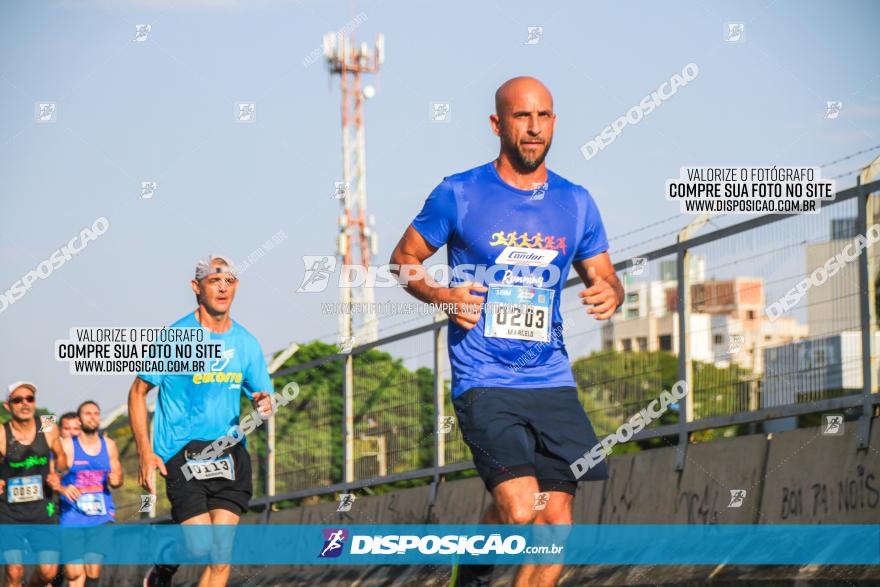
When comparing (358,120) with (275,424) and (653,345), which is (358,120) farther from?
(653,345)

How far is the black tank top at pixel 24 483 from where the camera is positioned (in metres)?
14.2

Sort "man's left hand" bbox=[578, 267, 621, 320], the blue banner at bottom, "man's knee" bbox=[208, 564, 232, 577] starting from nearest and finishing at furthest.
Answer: "man's left hand" bbox=[578, 267, 621, 320] < the blue banner at bottom < "man's knee" bbox=[208, 564, 232, 577]

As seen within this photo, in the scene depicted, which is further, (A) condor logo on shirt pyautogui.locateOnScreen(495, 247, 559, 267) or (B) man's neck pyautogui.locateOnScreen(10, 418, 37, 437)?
(B) man's neck pyautogui.locateOnScreen(10, 418, 37, 437)

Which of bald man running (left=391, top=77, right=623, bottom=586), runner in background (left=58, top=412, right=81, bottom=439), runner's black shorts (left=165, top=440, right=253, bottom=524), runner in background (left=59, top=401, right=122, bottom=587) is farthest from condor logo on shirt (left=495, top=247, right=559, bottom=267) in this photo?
runner in background (left=58, top=412, right=81, bottom=439)

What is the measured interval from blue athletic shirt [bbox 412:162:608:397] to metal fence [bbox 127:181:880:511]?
2552 millimetres

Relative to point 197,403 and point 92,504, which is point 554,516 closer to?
point 197,403

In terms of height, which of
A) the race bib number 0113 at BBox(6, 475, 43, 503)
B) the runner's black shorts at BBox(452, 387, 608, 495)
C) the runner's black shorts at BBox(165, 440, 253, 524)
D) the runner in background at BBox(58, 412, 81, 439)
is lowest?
the race bib number 0113 at BBox(6, 475, 43, 503)

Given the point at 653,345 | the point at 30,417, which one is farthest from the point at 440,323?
the point at 30,417

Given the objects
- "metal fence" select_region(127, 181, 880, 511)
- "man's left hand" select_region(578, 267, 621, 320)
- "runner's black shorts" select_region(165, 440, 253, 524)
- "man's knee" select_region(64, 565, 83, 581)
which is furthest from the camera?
"man's knee" select_region(64, 565, 83, 581)

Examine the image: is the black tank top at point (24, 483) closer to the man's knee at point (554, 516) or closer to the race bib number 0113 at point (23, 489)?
the race bib number 0113 at point (23, 489)

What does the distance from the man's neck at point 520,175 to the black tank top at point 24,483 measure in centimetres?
774

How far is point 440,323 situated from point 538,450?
6.59 m

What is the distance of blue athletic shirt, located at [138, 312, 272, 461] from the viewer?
10.9m

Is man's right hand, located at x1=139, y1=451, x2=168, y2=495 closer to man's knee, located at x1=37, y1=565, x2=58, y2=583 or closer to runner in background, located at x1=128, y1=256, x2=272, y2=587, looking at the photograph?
runner in background, located at x1=128, y1=256, x2=272, y2=587
